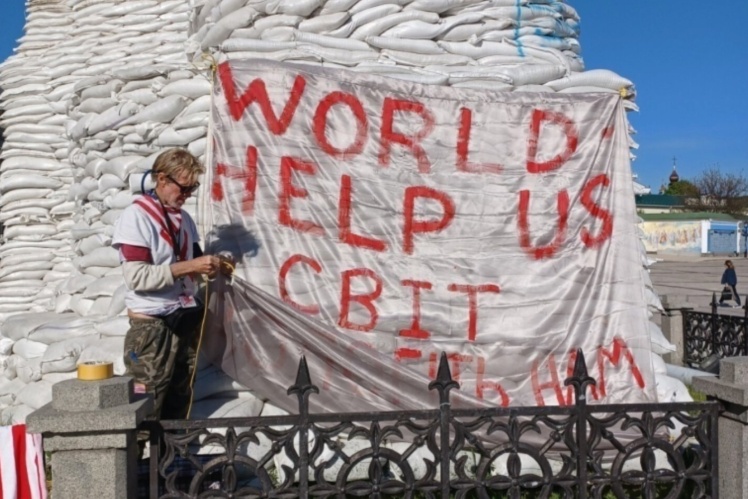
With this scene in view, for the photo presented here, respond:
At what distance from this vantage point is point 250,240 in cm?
362

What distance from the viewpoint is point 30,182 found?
22.9ft

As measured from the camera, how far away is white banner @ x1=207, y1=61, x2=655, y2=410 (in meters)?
3.52

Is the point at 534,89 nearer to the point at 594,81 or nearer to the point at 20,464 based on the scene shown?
the point at 594,81

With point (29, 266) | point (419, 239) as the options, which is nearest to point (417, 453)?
point (419, 239)

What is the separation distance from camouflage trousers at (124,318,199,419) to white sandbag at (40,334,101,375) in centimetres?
88

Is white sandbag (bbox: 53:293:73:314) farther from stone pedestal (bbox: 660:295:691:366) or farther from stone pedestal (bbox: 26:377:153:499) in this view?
stone pedestal (bbox: 660:295:691:366)

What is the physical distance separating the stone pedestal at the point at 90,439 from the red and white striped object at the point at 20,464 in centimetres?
19

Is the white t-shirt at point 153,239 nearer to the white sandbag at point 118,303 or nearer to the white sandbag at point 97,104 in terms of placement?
the white sandbag at point 118,303

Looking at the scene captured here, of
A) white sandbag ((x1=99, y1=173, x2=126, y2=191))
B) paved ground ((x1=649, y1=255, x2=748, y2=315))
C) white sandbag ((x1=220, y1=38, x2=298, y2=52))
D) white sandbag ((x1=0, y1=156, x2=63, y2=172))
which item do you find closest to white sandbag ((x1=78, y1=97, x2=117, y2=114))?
white sandbag ((x1=99, y1=173, x2=126, y2=191))

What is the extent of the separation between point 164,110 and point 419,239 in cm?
168

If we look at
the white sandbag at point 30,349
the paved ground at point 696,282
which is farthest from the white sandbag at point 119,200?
→ the paved ground at point 696,282

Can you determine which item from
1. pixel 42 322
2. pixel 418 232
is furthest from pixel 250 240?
pixel 42 322

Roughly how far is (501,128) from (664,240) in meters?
36.5

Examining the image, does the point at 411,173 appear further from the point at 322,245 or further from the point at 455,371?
the point at 455,371
